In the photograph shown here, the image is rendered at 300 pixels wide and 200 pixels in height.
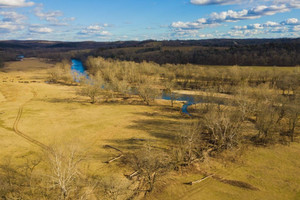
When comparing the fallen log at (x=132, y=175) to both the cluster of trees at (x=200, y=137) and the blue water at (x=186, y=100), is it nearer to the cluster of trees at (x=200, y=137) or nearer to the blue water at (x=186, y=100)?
the cluster of trees at (x=200, y=137)

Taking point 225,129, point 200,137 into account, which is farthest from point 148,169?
point 200,137

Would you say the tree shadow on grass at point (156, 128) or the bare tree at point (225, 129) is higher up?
the bare tree at point (225, 129)

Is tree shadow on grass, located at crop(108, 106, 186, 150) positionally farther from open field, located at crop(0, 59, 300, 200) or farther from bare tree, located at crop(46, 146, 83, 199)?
bare tree, located at crop(46, 146, 83, 199)

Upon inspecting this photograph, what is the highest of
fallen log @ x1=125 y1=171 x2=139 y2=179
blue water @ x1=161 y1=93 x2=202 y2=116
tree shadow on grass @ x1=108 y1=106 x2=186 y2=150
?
blue water @ x1=161 y1=93 x2=202 y2=116

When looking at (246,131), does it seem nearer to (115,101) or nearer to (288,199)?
(288,199)

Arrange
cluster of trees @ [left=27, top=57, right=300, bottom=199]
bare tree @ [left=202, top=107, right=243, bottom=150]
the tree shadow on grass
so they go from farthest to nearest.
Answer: the tree shadow on grass, bare tree @ [left=202, top=107, right=243, bottom=150], cluster of trees @ [left=27, top=57, right=300, bottom=199]

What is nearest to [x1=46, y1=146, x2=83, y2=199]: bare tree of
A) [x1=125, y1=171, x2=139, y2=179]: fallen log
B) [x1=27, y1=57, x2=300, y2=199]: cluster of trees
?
[x1=27, y1=57, x2=300, y2=199]: cluster of trees

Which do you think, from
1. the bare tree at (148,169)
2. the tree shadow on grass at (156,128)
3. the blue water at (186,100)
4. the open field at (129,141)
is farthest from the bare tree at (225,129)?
the blue water at (186,100)

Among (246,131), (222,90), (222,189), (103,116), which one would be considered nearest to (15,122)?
(103,116)
